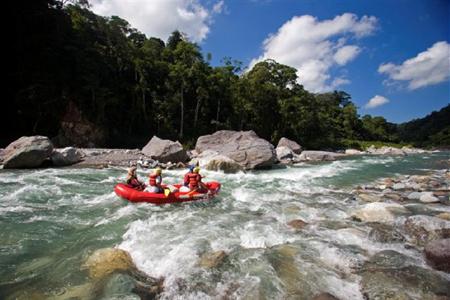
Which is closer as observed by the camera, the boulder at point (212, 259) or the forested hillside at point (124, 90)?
the boulder at point (212, 259)

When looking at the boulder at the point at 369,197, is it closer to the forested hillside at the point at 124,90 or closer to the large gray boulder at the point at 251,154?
the large gray boulder at the point at 251,154

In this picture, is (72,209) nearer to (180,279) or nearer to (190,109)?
(180,279)

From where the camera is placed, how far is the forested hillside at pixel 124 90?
67.9 feet

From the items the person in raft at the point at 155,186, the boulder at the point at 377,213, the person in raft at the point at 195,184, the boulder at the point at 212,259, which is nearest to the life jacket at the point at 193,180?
the person in raft at the point at 195,184

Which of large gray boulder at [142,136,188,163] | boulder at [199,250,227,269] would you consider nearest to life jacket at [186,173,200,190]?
boulder at [199,250,227,269]

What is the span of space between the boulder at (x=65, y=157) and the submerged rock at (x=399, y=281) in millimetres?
14342

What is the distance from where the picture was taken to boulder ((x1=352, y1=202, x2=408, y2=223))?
6.93m

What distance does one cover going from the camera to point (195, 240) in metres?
5.67

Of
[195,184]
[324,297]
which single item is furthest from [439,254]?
[195,184]

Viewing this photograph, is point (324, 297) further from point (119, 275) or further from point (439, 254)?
point (119, 275)

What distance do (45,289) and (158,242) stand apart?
6.49 ft

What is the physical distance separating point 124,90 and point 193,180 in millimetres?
20809

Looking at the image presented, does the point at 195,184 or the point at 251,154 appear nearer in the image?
the point at 195,184

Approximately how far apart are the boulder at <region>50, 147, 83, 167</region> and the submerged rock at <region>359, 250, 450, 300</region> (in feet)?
47.1
